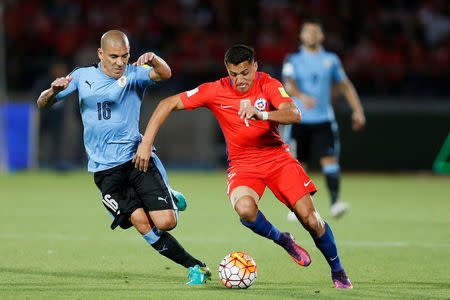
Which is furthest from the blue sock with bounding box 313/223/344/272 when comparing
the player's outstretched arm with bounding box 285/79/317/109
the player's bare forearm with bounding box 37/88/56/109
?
the player's outstretched arm with bounding box 285/79/317/109

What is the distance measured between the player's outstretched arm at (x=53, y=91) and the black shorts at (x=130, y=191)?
72cm

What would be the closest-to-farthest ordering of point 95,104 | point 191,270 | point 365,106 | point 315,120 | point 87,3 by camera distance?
point 191,270 < point 95,104 < point 315,120 < point 365,106 < point 87,3

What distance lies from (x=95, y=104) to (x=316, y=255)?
8.44 feet

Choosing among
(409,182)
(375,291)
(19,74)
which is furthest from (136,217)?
(19,74)

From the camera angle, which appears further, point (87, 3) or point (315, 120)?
point (87, 3)

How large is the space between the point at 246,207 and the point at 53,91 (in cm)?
178

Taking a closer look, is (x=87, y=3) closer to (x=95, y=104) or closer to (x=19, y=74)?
(x=19, y=74)

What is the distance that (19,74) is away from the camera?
63.8 ft

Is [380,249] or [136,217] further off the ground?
[136,217]

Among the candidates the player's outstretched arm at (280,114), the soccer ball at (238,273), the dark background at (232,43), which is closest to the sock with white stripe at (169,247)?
the soccer ball at (238,273)

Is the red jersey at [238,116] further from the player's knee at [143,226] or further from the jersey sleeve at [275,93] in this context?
the player's knee at [143,226]

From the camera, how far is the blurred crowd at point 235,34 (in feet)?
61.9

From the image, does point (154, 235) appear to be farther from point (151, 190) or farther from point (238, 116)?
point (238, 116)

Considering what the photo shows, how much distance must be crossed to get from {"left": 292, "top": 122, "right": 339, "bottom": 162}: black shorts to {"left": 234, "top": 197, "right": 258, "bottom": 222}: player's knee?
465 centimetres
